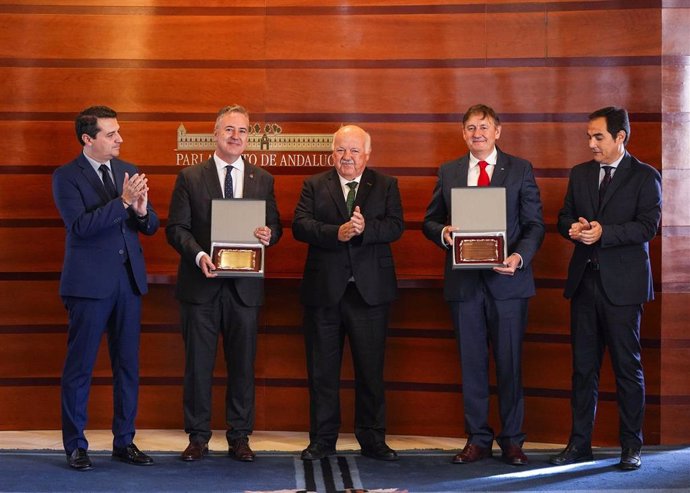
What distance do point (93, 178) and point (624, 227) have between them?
2699 millimetres

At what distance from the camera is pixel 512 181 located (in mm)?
5152

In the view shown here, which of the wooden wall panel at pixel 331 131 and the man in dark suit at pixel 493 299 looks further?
the wooden wall panel at pixel 331 131

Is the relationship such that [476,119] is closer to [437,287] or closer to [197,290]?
[437,287]

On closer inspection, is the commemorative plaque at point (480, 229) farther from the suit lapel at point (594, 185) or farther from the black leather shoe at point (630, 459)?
the black leather shoe at point (630, 459)

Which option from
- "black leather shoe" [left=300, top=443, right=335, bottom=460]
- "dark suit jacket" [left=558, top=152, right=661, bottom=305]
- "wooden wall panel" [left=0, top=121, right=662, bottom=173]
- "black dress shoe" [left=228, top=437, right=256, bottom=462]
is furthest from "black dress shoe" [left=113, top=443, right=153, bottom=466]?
"dark suit jacket" [left=558, top=152, right=661, bottom=305]

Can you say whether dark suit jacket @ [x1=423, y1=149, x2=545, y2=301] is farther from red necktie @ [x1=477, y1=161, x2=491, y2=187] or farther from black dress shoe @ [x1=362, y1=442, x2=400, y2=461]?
black dress shoe @ [x1=362, y1=442, x2=400, y2=461]

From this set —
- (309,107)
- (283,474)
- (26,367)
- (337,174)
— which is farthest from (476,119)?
(26,367)

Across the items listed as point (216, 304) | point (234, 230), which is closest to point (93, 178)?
point (234, 230)

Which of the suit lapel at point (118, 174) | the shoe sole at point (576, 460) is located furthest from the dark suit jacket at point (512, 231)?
the suit lapel at point (118, 174)

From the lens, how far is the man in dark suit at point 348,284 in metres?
5.18

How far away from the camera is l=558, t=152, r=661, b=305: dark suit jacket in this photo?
16.3 feet

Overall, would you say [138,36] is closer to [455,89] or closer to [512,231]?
[455,89]

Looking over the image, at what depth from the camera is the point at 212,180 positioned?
5.26m

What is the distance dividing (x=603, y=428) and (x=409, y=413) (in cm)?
115
